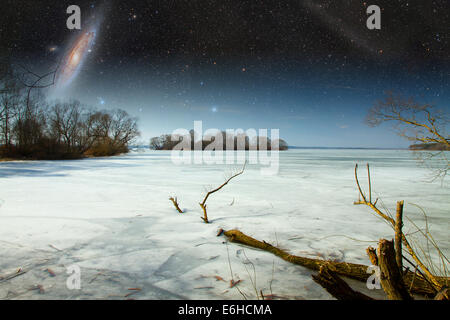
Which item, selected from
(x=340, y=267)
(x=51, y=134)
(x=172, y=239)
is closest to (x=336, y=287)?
(x=340, y=267)

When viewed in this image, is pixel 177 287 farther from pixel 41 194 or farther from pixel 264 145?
pixel 264 145

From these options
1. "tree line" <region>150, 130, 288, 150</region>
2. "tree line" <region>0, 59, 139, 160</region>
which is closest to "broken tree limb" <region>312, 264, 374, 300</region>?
"tree line" <region>0, 59, 139, 160</region>

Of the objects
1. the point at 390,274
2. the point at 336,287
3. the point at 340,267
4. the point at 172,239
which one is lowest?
the point at 172,239

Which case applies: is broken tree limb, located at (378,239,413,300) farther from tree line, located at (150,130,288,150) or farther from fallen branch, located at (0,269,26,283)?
tree line, located at (150,130,288,150)

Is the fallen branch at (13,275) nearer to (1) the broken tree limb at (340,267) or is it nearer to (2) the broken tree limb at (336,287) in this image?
(1) the broken tree limb at (340,267)

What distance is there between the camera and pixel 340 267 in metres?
1.99

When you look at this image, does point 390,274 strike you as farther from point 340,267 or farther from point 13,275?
point 13,275

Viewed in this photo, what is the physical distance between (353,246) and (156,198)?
14.6ft

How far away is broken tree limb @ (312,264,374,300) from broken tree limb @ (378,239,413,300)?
0.54ft

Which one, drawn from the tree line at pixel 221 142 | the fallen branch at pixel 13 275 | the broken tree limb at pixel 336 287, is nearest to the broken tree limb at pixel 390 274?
the broken tree limb at pixel 336 287

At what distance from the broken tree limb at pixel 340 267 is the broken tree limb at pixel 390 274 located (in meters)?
0.23

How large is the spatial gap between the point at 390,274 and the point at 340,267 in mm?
1037

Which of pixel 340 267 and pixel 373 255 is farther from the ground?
pixel 373 255

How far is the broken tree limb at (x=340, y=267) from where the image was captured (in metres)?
1.65
